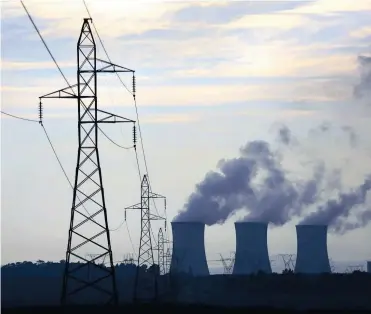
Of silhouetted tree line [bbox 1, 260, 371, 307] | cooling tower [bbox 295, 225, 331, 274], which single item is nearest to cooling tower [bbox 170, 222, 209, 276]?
Result: silhouetted tree line [bbox 1, 260, 371, 307]

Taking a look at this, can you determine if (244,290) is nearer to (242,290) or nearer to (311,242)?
(242,290)

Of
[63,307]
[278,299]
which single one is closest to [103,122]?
[63,307]

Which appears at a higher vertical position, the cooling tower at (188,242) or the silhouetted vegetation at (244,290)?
the cooling tower at (188,242)

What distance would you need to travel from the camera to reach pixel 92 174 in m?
29.5

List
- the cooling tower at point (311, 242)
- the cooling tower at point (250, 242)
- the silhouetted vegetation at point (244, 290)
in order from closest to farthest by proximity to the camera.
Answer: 1. the silhouetted vegetation at point (244, 290)
2. the cooling tower at point (250, 242)
3. the cooling tower at point (311, 242)

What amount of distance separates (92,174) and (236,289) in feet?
168

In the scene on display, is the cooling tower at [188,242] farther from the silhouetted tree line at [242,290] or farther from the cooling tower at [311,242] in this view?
the cooling tower at [311,242]

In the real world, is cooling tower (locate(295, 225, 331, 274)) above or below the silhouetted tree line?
above

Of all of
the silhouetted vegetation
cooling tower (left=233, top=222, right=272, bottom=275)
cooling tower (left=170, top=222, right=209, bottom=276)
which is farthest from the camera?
cooling tower (left=233, top=222, right=272, bottom=275)

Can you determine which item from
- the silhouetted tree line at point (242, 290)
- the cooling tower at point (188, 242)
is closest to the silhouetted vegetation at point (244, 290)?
the silhouetted tree line at point (242, 290)

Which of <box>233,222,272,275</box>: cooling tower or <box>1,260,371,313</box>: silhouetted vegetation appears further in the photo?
<box>233,222,272,275</box>: cooling tower

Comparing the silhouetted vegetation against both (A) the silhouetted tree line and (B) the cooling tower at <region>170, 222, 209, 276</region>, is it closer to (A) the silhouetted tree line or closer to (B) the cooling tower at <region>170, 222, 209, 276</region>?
(A) the silhouetted tree line

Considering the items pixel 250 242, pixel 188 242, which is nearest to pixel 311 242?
pixel 250 242

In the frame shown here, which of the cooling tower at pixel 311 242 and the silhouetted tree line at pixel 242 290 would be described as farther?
the cooling tower at pixel 311 242
